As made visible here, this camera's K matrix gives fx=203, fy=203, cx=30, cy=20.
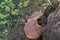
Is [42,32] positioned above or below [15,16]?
above

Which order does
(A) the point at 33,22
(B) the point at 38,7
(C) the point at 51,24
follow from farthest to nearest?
(B) the point at 38,7 < (A) the point at 33,22 < (C) the point at 51,24

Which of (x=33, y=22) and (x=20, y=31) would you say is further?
(x=20, y=31)

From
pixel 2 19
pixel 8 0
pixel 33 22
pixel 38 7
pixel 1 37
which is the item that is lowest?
pixel 1 37

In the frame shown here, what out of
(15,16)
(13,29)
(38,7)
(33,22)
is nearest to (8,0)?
(15,16)

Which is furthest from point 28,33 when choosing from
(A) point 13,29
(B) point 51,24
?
(A) point 13,29

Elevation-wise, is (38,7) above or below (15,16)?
above

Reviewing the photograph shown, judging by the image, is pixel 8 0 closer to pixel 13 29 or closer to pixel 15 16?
pixel 15 16

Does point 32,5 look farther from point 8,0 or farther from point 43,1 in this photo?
point 8,0

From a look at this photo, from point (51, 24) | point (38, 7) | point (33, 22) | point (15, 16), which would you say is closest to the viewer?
point (51, 24)

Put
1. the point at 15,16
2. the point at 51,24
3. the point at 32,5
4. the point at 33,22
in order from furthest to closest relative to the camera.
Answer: the point at 15,16 → the point at 32,5 → the point at 33,22 → the point at 51,24
